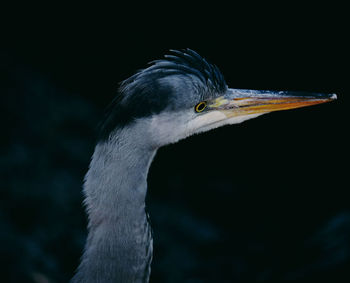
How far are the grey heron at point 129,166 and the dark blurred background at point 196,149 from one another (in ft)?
4.93

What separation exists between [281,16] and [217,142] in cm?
143

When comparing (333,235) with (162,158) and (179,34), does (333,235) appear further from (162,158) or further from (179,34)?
(179,34)

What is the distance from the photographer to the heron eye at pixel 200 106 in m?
2.08

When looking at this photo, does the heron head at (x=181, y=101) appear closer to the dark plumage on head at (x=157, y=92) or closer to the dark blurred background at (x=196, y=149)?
the dark plumage on head at (x=157, y=92)

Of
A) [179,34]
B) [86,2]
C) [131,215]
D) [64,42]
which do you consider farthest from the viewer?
[64,42]

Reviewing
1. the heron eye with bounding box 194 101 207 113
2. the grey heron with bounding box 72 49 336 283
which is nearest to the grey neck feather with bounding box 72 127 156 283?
the grey heron with bounding box 72 49 336 283

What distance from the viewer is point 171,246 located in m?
3.91

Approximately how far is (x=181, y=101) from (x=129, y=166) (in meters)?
0.41

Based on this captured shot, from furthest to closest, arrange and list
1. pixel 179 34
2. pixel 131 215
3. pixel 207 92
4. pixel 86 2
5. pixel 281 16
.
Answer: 1. pixel 86 2
2. pixel 179 34
3. pixel 281 16
4. pixel 207 92
5. pixel 131 215

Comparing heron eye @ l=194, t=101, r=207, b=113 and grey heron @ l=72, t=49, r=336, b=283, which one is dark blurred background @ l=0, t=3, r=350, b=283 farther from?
heron eye @ l=194, t=101, r=207, b=113

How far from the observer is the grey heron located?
186 centimetres

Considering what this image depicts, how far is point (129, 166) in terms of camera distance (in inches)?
73.9

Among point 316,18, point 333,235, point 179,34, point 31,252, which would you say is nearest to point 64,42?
point 179,34

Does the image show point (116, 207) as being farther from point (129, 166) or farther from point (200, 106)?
point (200, 106)
